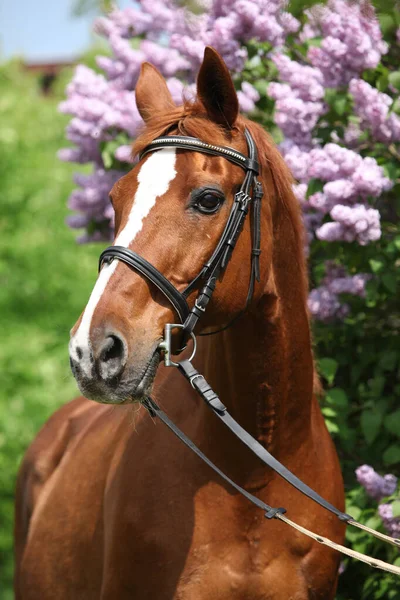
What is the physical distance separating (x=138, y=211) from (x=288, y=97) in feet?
5.39

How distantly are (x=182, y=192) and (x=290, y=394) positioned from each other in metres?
0.86

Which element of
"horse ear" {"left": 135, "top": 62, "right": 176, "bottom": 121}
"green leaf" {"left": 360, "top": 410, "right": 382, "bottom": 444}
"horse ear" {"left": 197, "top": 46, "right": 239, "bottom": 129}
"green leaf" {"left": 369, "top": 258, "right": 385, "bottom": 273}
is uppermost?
"horse ear" {"left": 197, "top": 46, "right": 239, "bottom": 129}

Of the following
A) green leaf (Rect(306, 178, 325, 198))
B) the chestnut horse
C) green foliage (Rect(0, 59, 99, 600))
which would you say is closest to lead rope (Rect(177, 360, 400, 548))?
the chestnut horse

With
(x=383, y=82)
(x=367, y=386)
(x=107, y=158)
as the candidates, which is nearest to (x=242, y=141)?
(x=383, y=82)

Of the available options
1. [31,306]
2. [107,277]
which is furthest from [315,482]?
[31,306]

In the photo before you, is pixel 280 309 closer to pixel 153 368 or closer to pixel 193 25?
pixel 153 368

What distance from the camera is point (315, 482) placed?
10.3 feet

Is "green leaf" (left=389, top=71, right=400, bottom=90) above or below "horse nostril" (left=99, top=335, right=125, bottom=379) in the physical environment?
above

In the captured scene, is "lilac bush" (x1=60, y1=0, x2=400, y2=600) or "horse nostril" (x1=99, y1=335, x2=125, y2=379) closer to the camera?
"horse nostril" (x1=99, y1=335, x2=125, y2=379)

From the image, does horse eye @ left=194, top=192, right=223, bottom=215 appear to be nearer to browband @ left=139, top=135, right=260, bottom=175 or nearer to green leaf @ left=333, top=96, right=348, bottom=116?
browband @ left=139, top=135, right=260, bottom=175

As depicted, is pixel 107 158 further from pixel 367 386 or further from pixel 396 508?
pixel 396 508

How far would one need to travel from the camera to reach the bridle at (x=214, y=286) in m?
2.56

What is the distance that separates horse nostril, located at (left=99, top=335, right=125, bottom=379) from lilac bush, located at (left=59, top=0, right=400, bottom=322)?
977 mm

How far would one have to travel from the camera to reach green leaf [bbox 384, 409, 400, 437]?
3.78m
